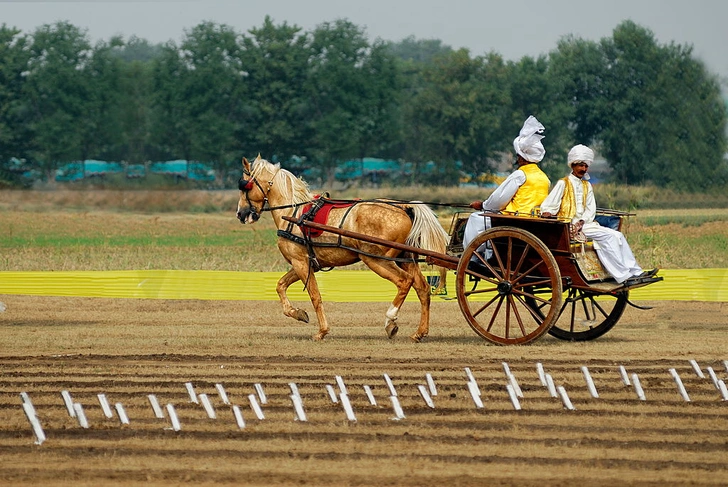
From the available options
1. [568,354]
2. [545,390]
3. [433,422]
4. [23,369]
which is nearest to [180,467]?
[433,422]

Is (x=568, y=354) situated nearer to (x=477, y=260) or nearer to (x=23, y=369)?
(x=477, y=260)

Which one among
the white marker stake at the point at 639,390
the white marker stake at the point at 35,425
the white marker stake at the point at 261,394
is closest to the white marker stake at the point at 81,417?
the white marker stake at the point at 35,425

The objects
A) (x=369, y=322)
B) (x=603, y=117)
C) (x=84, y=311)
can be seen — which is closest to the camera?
(x=369, y=322)

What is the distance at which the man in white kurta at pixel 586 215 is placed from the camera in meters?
12.4

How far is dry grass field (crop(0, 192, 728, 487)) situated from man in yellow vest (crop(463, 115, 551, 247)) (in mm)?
1381

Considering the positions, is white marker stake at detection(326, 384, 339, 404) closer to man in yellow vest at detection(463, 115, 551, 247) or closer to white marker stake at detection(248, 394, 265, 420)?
white marker stake at detection(248, 394, 265, 420)

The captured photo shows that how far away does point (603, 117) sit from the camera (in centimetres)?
5328

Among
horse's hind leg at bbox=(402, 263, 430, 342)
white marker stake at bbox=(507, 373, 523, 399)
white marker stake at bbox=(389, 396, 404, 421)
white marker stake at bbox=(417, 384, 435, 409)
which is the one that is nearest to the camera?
white marker stake at bbox=(389, 396, 404, 421)

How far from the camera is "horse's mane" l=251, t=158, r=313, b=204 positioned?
14422 mm

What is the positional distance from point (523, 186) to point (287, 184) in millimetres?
3061

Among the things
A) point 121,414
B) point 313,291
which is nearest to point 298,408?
point 121,414

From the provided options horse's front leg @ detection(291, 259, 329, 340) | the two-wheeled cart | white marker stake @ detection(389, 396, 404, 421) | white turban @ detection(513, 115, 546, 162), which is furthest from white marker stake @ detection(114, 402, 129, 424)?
white turban @ detection(513, 115, 546, 162)

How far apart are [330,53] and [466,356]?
5158 centimetres

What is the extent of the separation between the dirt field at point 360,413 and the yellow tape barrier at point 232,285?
435 centimetres
